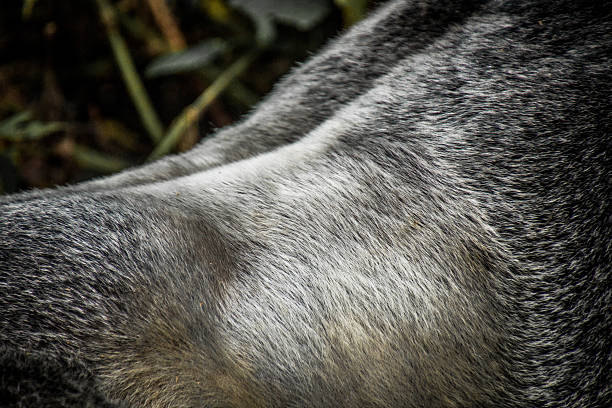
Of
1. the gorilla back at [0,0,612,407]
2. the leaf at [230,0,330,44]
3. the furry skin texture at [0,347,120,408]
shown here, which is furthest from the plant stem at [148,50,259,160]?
the furry skin texture at [0,347,120,408]

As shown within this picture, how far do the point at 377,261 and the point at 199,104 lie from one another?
1428mm

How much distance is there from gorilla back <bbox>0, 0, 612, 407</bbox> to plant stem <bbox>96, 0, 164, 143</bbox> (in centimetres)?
141

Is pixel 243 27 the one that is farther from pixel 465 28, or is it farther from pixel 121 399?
pixel 121 399

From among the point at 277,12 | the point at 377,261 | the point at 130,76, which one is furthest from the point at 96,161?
the point at 377,261

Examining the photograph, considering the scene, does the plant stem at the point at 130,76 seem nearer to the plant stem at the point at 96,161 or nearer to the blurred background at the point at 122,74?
the blurred background at the point at 122,74

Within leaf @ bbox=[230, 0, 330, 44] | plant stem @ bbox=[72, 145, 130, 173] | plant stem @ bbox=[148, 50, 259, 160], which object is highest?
leaf @ bbox=[230, 0, 330, 44]

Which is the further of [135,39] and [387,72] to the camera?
[135,39]

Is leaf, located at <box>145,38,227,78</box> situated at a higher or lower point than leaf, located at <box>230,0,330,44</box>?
lower

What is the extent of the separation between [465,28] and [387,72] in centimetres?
18

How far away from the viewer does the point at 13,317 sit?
901 mm

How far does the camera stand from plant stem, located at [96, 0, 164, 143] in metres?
2.52

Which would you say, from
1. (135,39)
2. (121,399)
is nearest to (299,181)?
(121,399)

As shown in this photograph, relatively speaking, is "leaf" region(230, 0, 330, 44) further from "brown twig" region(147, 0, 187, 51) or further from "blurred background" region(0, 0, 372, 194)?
"brown twig" region(147, 0, 187, 51)

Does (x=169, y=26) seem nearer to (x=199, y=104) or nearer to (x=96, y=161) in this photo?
(x=199, y=104)
